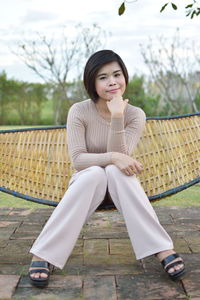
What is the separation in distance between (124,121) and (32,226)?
902 millimetres

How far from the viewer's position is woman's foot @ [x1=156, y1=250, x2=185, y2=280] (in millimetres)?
1751

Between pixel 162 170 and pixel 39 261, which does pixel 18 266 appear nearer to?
pixel 39 261

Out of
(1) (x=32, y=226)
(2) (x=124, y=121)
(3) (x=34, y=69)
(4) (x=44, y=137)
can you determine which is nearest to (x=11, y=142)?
(4) (x=44, y=137)

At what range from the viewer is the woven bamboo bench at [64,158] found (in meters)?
2.50

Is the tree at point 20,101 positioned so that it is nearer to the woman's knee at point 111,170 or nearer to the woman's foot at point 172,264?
the woman's knee at point 111,170

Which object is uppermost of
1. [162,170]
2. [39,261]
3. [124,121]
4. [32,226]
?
[124,121]

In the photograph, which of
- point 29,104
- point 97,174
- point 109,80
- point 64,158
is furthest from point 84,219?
point 29,104

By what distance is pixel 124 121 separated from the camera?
2104mm

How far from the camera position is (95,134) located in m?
2.05

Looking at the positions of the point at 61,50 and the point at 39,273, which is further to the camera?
the point at 61,50

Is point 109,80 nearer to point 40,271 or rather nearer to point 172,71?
point 40,271

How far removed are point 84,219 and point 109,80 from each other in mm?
610

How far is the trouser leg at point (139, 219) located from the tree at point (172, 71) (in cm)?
742

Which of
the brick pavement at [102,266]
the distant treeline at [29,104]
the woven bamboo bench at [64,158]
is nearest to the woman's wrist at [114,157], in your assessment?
the brick pavement at [102,266]
